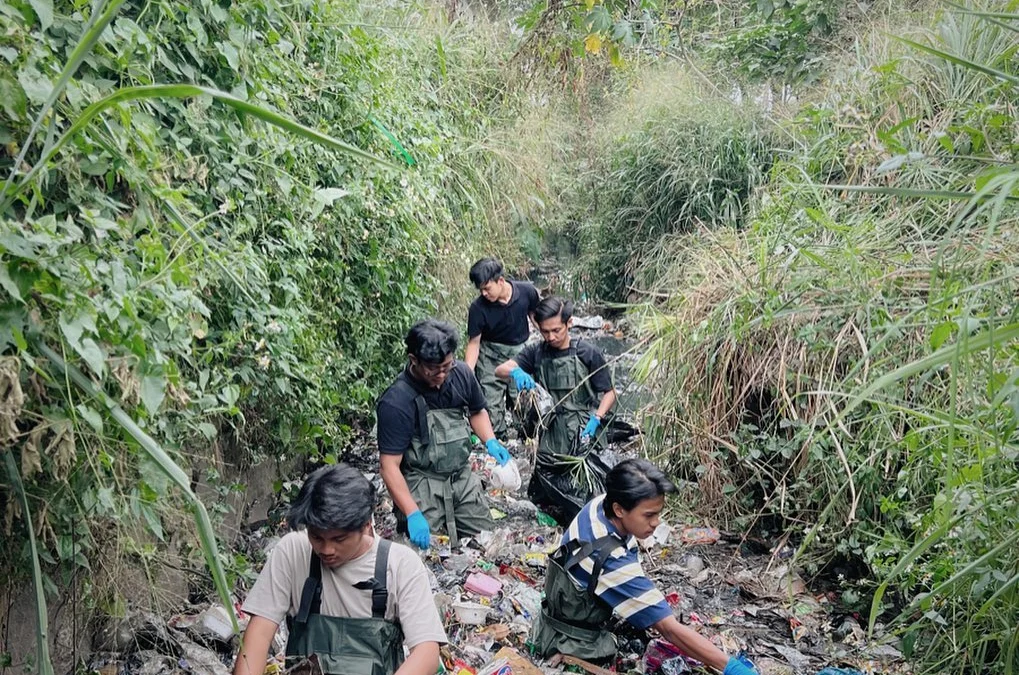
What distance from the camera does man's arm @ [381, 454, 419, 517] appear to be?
448cm

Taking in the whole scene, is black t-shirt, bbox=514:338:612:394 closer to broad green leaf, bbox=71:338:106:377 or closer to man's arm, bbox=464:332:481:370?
man's arm, bbox=464:332:481:370

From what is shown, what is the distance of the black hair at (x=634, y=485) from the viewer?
3.47m

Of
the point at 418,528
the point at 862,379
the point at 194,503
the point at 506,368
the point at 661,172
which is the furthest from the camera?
the point at 661,172

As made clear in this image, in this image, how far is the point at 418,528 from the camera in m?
4.47

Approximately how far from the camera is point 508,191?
9.80 m

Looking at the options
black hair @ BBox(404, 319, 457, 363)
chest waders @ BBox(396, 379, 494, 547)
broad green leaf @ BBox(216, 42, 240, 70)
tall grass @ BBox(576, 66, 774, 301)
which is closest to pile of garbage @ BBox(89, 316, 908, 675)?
chest waders @ BBox(396, 379, 494, 547)

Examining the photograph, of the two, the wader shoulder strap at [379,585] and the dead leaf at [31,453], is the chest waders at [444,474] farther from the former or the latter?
the dead leaf at [31,453]

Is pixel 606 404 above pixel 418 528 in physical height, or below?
above

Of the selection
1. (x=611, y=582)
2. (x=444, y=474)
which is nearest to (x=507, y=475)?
(x=444, y=474)

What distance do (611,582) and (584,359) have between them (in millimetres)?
2156

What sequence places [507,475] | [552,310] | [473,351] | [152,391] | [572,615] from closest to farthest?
[152,391] < [572,615] < [507,475] < [552,310] < [473,351]

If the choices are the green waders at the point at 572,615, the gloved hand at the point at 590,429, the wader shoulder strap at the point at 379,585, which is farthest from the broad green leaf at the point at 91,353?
the gloved hand at the point at 590,429

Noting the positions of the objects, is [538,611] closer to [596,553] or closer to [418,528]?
[418,528]

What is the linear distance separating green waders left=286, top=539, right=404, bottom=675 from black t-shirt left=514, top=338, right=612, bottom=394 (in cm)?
275
